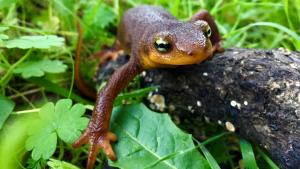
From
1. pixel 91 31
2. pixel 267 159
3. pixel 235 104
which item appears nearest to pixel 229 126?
pixel 235 104

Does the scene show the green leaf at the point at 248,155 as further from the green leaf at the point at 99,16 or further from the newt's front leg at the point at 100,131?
the green leaf at the point at 99,16

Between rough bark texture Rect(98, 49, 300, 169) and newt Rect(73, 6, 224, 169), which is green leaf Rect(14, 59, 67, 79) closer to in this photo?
newt Rect(73, 6, 224, 169)

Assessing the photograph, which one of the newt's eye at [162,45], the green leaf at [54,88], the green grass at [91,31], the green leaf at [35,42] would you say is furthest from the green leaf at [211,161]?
the green leaf at [35,42]

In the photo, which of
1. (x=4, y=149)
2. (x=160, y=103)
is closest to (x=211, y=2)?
(x=160, y=103)

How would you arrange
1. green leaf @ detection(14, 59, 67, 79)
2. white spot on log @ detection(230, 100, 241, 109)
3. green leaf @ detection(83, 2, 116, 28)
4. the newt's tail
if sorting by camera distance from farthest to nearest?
1. green leaf @ detection(83, 2, 116, 28)
2. the newt's tail
3. green leaf @ detection(14, 59, 67, 79)
4. white spot on log @ detection(230, 100, 241, 109)

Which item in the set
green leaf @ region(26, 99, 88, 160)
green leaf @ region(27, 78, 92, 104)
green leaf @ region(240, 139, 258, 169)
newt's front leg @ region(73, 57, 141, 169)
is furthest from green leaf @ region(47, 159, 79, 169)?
green leaf @ region(240, 139, 258, 169)

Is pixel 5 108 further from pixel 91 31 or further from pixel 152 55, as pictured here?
pixel 91 31
